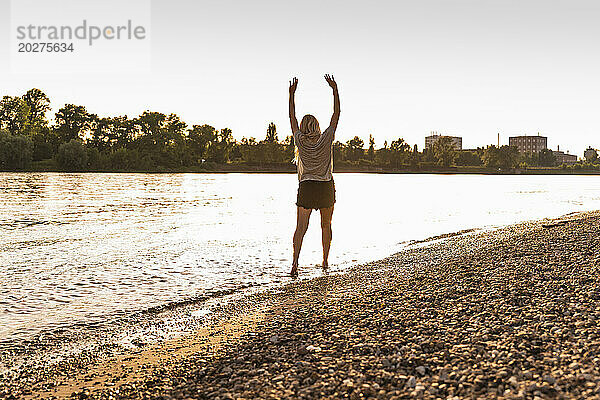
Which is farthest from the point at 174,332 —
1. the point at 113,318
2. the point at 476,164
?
the point at 476,164

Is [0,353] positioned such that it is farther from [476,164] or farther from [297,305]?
[476,164]

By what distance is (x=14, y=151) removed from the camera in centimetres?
10788

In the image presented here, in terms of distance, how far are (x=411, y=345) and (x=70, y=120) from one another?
149007mm

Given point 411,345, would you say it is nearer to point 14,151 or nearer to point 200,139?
point 14,151

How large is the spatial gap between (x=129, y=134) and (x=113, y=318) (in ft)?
482

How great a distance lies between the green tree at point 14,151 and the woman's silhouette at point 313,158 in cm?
11309

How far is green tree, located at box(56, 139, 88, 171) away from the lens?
11900cm

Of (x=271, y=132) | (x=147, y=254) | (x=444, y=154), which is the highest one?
(x=271, y=132)

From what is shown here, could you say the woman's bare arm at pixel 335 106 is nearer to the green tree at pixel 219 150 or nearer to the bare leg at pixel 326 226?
the bare leg at pixel 326 226

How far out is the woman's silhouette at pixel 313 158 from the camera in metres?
9.42

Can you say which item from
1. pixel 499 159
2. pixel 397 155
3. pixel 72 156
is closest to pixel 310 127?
pixel 72 156

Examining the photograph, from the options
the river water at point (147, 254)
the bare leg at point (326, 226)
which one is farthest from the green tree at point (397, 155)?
the bare leg at point (326, 226)

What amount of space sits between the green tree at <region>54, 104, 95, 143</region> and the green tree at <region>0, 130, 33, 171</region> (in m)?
27.2

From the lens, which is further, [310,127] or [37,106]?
[37,106]
